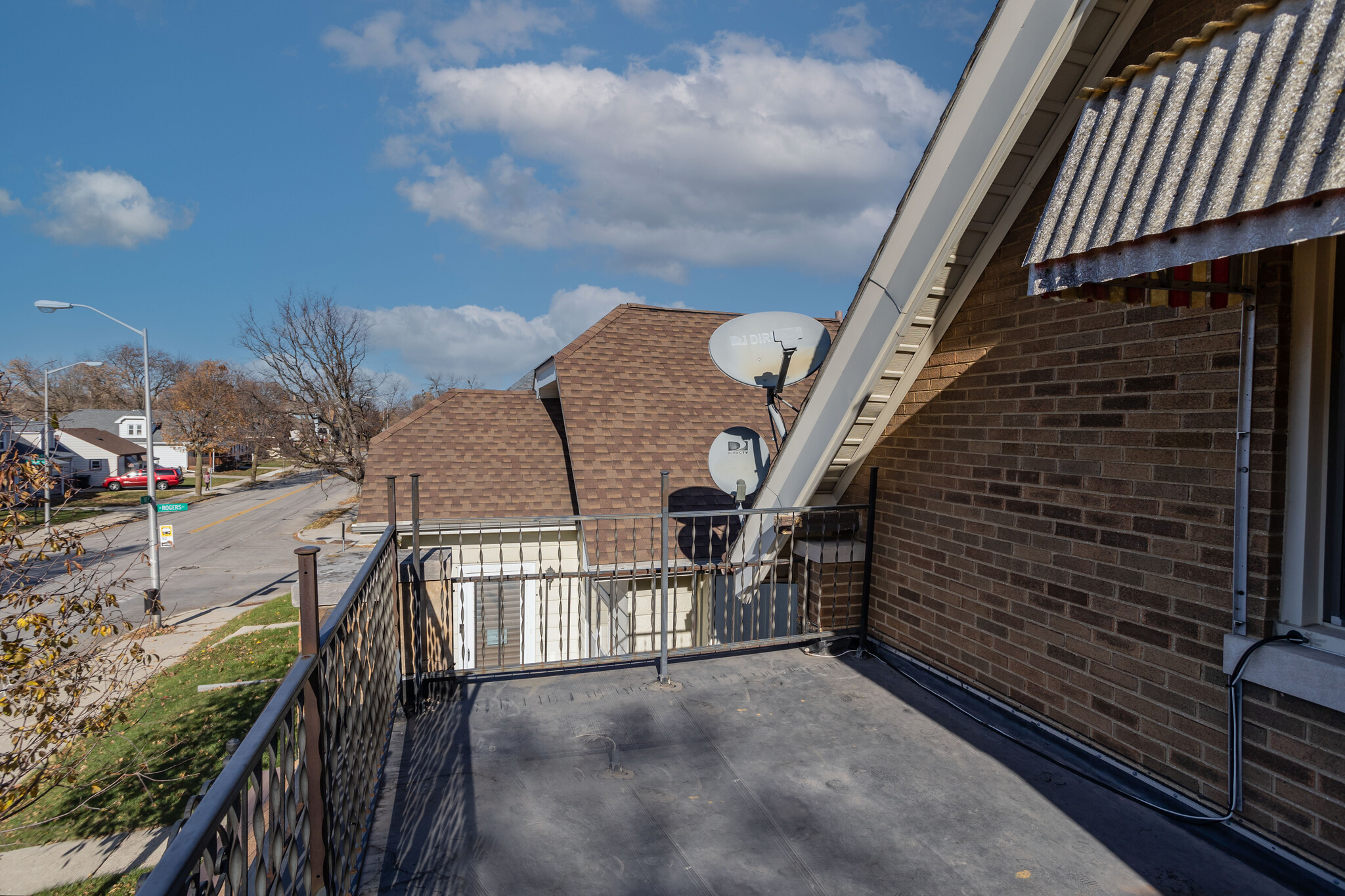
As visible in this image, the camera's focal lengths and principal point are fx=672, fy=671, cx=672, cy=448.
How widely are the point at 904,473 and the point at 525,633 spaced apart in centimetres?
862

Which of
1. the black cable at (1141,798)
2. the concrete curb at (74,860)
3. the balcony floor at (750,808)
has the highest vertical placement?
the black cable at (1141,798)

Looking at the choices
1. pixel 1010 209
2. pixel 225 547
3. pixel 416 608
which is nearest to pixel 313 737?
pixel 416 608

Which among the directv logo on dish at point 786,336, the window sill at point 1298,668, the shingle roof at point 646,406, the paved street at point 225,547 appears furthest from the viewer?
the paved street at point 225,547

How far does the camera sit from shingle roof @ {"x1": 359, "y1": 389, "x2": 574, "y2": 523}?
11.6 m

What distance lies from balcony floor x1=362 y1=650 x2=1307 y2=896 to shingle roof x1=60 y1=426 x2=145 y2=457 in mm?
66421

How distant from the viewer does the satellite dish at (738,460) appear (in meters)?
7.64

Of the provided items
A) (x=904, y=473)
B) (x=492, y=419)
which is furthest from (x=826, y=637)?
(x=492, y=419)

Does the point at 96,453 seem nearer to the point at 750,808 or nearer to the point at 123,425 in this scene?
the point at 123,425

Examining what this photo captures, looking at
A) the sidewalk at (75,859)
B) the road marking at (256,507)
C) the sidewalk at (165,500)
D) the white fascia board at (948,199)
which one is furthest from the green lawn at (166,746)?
the road marking at (256,507)

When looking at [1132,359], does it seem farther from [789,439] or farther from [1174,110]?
[789,439]

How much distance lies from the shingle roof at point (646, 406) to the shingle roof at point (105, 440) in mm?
60326

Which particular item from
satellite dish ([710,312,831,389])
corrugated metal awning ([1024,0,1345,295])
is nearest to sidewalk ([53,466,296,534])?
satellite dish ([710,312,831,389])

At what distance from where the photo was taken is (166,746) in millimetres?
9633

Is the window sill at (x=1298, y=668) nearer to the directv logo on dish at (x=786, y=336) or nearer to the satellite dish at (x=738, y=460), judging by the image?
the directv logo on dish at (x=786, y=336)
